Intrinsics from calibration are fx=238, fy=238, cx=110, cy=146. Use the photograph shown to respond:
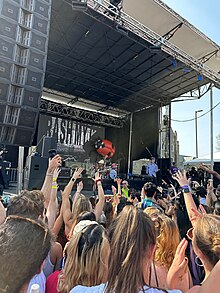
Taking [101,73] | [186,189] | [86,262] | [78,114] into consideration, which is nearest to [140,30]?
[101,73]

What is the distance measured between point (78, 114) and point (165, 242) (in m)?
13.2

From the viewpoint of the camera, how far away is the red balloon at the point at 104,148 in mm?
15023

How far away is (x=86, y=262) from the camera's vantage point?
42.1 inches

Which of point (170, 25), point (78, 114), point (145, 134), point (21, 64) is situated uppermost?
point (170, 25)

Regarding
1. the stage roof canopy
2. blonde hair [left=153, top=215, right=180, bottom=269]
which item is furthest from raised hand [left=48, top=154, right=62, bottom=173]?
the stage roof canopy

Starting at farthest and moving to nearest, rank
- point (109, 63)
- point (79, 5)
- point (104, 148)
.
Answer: point (104, 148)
point (109, 63)
point (79, 5)

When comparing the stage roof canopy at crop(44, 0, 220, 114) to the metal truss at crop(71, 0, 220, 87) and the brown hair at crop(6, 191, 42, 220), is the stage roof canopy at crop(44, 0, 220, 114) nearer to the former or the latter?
the metal truss at crop(71, 0, 220, 87)

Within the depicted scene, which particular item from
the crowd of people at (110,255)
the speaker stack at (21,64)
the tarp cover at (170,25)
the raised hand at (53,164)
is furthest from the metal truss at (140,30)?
the crowd of people at (110,255)

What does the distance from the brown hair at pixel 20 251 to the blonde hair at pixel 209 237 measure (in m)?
0.69

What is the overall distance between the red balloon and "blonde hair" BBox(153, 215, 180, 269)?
13489 millimetres

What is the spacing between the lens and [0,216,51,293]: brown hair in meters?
0.76

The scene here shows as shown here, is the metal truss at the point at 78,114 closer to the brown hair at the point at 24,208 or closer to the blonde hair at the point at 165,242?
the brown hair at the point at 24,208

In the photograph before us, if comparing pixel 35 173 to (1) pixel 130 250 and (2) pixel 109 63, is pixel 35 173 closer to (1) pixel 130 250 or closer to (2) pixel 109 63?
(1) pixel 130 250

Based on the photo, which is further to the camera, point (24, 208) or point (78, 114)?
point (78, 114)
